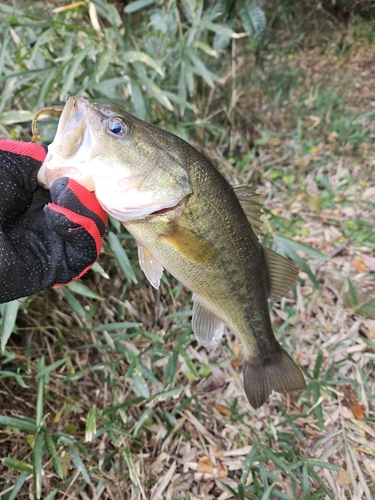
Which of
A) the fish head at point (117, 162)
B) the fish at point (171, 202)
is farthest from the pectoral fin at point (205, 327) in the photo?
the fish head at point (117, 162)

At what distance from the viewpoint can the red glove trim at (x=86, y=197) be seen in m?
1.38

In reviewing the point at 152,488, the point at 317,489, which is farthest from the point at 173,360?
the point at 317,489

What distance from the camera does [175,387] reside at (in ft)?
8.40

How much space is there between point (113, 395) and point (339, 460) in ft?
4.92

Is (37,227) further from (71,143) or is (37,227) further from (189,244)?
(189,244)

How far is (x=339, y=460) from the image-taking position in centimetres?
237

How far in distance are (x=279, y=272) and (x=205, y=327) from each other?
17.0 inches

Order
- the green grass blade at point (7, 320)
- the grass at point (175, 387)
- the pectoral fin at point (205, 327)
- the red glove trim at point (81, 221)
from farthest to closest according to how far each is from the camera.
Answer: the grass at point (175, 387)
the green grass blade at point (7, 320)
the pectoral fin at point (205, 327)
the red glove trim at point (81, 221)

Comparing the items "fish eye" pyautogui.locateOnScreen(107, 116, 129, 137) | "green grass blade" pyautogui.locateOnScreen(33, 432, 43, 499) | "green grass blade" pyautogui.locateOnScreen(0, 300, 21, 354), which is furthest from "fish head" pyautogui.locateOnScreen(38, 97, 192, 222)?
"green grass blade" pyautogui.locateOnScreen(33, 432, 43, 499)

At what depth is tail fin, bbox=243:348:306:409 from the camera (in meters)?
1.80

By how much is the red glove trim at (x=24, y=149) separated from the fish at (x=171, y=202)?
0.55 ft

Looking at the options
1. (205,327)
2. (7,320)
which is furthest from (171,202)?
(7,320)

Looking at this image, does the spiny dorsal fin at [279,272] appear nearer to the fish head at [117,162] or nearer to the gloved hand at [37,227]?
the fish head at [117,162]

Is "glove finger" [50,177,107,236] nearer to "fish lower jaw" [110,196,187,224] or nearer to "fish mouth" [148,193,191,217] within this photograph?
"fish lower jaw" [110,196,187,224]
